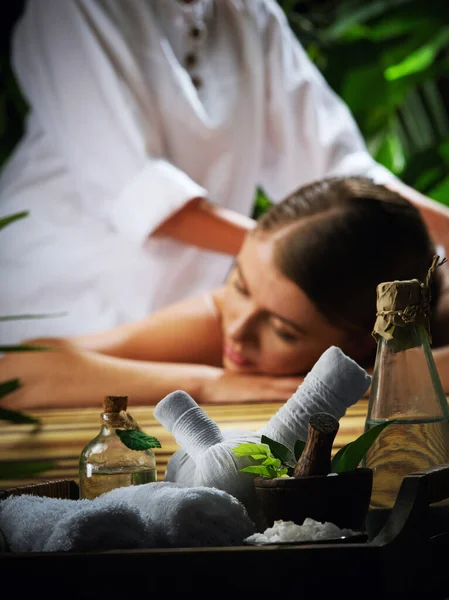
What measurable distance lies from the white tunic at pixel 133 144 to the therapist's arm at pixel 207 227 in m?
0.03

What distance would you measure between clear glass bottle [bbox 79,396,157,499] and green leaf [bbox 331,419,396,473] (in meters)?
0.13

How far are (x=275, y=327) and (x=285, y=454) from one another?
824 millimetres

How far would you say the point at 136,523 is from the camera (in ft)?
1.27

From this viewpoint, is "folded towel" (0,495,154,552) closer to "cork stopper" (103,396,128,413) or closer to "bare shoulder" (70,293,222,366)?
"cork stopper" (103,396,128,413)

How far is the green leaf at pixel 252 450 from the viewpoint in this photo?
1.42 ft

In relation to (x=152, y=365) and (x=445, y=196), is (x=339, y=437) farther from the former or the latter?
(x=445, y=196)

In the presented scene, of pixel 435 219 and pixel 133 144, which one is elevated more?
pixel 133 144

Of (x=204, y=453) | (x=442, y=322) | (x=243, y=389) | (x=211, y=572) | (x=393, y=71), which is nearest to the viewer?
(x=211, y=572)

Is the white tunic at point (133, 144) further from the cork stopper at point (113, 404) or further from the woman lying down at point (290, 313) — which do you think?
the cork stopper at point (113, 404)

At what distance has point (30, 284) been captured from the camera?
1.48 m

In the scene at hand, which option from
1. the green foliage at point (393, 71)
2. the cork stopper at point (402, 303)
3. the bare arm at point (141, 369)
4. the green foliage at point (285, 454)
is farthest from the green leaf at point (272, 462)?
the green foliage at point (393, 71)

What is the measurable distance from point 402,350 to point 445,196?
1464 mm

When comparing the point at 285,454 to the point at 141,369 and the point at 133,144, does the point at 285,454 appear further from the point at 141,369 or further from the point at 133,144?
the point at 133,144

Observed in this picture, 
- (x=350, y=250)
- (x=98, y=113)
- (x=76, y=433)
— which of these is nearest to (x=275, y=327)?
(x=350, y=250)
